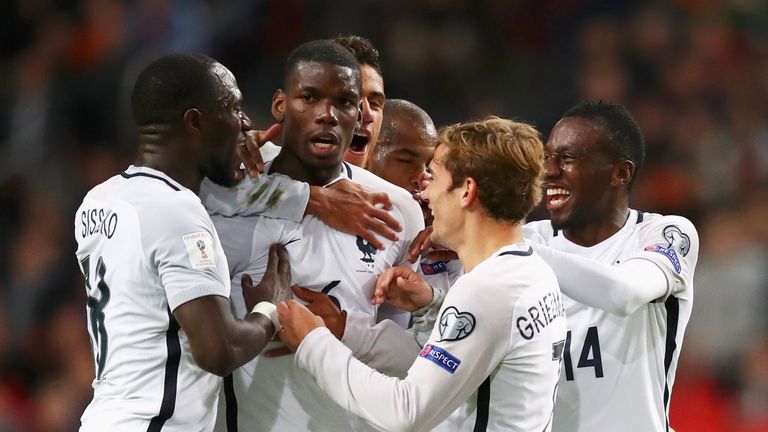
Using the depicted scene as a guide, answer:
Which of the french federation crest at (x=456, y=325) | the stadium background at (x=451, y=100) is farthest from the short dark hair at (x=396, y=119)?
the stadium background at (x=451, y=100)

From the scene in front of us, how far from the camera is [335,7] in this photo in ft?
29.1

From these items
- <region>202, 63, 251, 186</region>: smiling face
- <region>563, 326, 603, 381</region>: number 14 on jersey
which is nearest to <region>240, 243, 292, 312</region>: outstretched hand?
<region>202, 63, 251, 186</region>: smiling face

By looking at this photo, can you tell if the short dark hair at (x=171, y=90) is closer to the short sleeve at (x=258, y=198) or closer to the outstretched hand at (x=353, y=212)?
the short sleeve at (x=258, y=198)

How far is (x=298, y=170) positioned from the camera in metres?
3.86

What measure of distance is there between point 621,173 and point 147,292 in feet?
6.55

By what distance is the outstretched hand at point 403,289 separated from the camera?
3586 mm

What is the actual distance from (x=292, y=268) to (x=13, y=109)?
5.38m

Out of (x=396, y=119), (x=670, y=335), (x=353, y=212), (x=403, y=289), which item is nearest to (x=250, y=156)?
(x=353, y=212)

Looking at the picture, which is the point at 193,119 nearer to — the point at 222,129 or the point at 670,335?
the point at 222,129

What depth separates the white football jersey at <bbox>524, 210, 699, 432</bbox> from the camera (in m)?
3.83

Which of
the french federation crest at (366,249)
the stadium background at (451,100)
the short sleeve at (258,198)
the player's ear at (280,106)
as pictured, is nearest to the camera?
the short sleeve at (258,198)

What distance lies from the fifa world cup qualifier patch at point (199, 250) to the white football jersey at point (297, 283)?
0.60 m

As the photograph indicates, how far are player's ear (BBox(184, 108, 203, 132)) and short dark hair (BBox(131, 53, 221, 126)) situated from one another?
0.04ft

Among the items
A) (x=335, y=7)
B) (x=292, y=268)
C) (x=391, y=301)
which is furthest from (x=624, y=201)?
(x=335, y=7)
